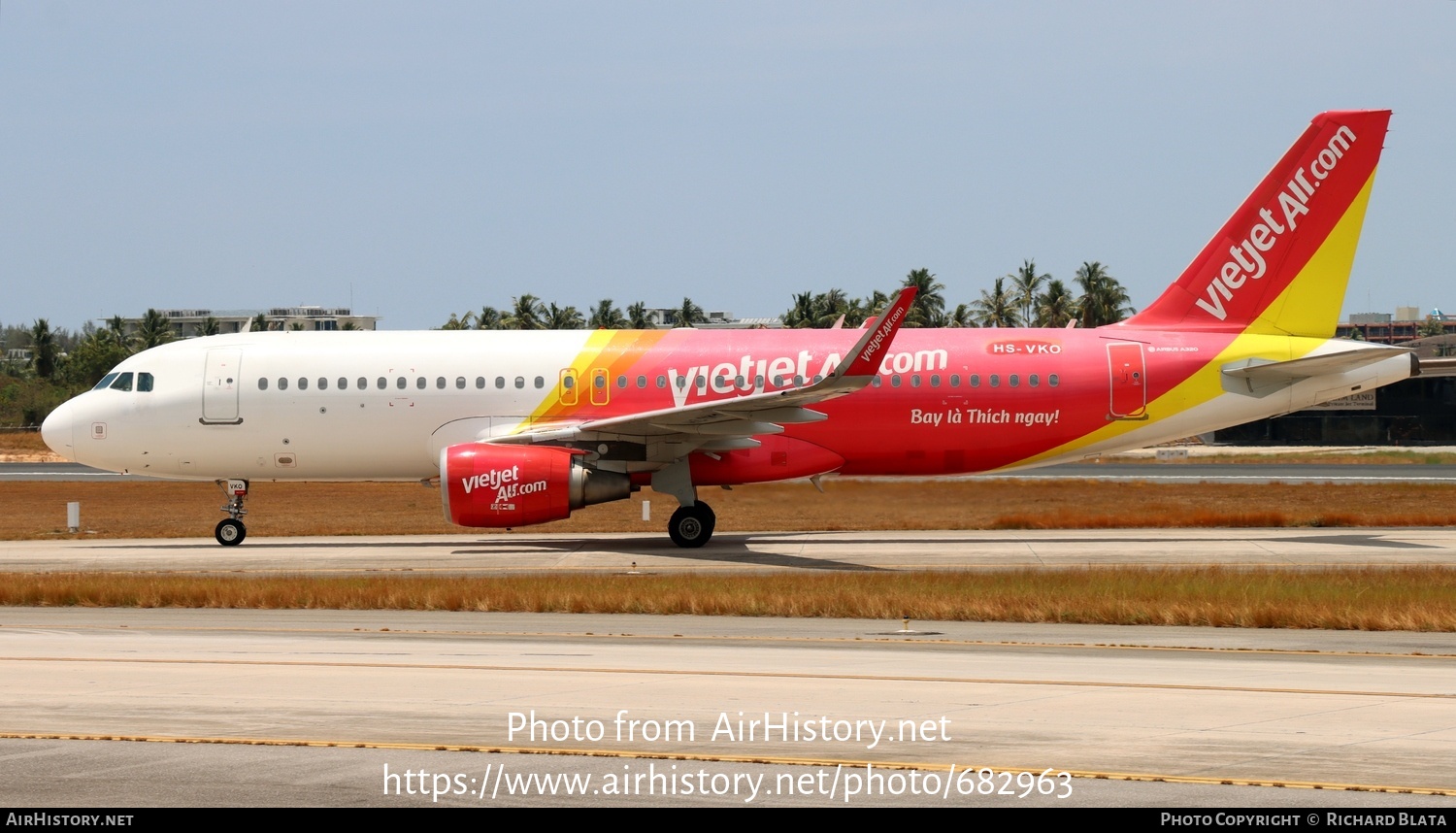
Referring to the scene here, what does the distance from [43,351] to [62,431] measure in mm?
109087

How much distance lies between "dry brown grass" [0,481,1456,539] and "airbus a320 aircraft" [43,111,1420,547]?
124 centimetres

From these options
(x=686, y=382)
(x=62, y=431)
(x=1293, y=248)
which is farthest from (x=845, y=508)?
(x=62, y=431)

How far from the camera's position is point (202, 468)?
28906 millimetres

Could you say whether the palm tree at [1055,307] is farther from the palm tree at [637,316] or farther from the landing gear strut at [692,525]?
the landing gear strut at [692,525]

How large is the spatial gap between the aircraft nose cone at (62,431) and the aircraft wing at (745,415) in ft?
28.2

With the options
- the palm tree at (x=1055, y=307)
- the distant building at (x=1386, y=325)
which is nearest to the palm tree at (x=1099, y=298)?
the palm tree at (x=1055, y=307)

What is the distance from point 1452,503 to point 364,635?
29.9 meters

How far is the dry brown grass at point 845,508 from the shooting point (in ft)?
97.3

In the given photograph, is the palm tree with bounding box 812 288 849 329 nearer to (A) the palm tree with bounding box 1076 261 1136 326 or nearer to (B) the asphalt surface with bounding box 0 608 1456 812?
(A) the palm tree with bounding box 1076 261 1136 326

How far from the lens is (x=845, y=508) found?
28.9 meters

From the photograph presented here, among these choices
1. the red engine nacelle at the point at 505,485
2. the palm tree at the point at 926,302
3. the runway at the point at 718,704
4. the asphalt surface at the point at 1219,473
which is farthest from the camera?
the palm tree at the point at 926,302

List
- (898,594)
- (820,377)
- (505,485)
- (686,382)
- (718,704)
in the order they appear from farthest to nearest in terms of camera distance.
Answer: (686,382)
(820,377)
(505,485)
(898,594)
(718,704)

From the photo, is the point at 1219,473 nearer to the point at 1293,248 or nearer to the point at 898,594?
the point at 1293,248

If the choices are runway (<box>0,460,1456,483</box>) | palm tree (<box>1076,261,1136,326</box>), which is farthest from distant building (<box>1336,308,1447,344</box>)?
runway (<box>0,460,1456,483</box>)
